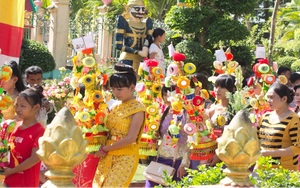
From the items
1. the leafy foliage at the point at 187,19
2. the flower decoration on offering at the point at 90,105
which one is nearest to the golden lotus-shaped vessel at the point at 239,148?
the flower decoration on offering at the point at 90,105

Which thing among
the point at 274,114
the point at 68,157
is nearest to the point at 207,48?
the point at 274,114

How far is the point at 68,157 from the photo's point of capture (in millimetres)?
2172

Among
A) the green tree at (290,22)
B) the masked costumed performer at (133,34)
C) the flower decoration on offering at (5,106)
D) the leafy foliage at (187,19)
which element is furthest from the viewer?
the green tree at (290,22)

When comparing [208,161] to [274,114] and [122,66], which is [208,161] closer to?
[274,114]

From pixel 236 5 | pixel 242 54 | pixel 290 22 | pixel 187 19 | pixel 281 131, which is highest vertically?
pixel 290 22

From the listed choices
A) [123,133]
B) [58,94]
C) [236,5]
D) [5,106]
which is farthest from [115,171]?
[236,5]

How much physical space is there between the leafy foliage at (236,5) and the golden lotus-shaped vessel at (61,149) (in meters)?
7.94

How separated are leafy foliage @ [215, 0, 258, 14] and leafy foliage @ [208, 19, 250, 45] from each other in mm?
494

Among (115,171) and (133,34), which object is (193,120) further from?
(133,34)

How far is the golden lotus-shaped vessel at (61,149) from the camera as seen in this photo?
216 centimetres

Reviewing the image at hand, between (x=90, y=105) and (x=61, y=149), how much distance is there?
177 centimetres

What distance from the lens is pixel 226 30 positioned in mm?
9180

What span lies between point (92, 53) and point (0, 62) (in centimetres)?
145

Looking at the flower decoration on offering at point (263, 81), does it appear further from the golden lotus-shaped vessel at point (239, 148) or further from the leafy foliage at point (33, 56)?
the leafy foliage at point (33, 56)
